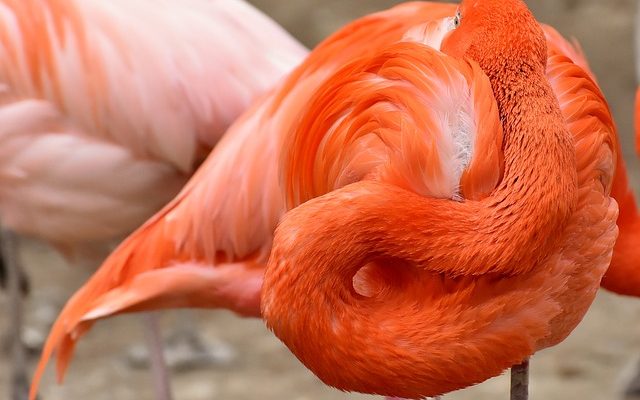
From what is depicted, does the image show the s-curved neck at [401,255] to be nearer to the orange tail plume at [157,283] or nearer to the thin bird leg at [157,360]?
the orange tail plume at [157,283]

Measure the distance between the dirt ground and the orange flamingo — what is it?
1.07 meters

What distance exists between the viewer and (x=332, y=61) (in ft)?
7.41

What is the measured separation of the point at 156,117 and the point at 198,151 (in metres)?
0.15

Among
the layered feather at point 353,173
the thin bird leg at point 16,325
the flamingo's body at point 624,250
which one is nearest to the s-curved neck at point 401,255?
the layered feather at point 353,173

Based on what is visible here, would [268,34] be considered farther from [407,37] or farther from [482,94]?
[482,94]

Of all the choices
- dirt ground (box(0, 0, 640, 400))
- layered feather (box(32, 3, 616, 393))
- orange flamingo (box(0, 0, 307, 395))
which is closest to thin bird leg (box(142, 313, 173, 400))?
orange flamingo (box(0, 0, 307, 395))

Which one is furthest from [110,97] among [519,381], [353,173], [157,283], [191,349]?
[191,349]

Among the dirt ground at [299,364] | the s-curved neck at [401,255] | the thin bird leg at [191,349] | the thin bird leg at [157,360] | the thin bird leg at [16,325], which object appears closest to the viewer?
the s-curved neck at [401,255]

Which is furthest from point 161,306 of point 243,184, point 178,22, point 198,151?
point 178,22

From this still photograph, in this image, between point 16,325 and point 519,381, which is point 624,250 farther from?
point 16,325

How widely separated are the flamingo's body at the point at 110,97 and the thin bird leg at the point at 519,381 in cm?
102

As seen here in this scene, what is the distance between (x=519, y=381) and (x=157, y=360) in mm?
1159

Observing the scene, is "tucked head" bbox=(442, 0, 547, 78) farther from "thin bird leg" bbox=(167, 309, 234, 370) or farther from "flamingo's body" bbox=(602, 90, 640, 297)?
"thin bird leg" bbox=(167, 309, 234, 370)

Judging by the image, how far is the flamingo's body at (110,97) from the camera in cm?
268
